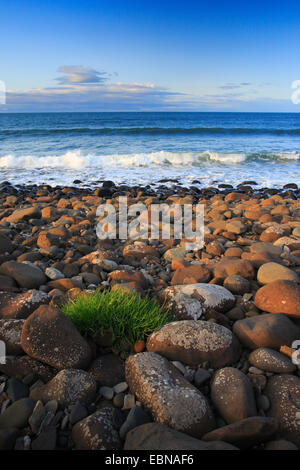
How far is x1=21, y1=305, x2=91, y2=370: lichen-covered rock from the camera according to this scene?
89.0 inches

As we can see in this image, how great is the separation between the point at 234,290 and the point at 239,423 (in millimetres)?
1770

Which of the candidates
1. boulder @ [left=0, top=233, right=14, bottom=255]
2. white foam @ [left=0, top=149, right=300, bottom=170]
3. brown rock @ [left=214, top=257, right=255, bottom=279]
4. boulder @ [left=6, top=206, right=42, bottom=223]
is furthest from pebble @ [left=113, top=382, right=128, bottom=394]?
white foam @ [left=0, top=149, right=300, bottom=170]

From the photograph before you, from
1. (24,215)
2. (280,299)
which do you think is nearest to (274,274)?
A: (280,299)

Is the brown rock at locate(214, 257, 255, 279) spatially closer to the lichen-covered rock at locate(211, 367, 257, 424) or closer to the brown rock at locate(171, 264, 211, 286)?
the brown rock at locate(171, 264, 211, 286)

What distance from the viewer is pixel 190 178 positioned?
1189cm

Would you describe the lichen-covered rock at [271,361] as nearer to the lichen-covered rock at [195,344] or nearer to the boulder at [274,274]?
the lichen-covered rock at [195,344]

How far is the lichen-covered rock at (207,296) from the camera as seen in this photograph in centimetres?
298

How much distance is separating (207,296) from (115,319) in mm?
988

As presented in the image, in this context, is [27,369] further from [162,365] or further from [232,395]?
[232,395]

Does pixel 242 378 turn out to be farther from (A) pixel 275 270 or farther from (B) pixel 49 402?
(A) pixel 275 270

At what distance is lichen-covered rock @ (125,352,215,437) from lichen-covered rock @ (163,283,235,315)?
0.79m

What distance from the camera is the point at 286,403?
1.97m

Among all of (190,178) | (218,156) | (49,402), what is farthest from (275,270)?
(218,156)

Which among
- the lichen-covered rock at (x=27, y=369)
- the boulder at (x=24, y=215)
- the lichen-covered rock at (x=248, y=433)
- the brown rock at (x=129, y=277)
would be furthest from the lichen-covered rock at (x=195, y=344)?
the boulder at (x=24, y=215)
